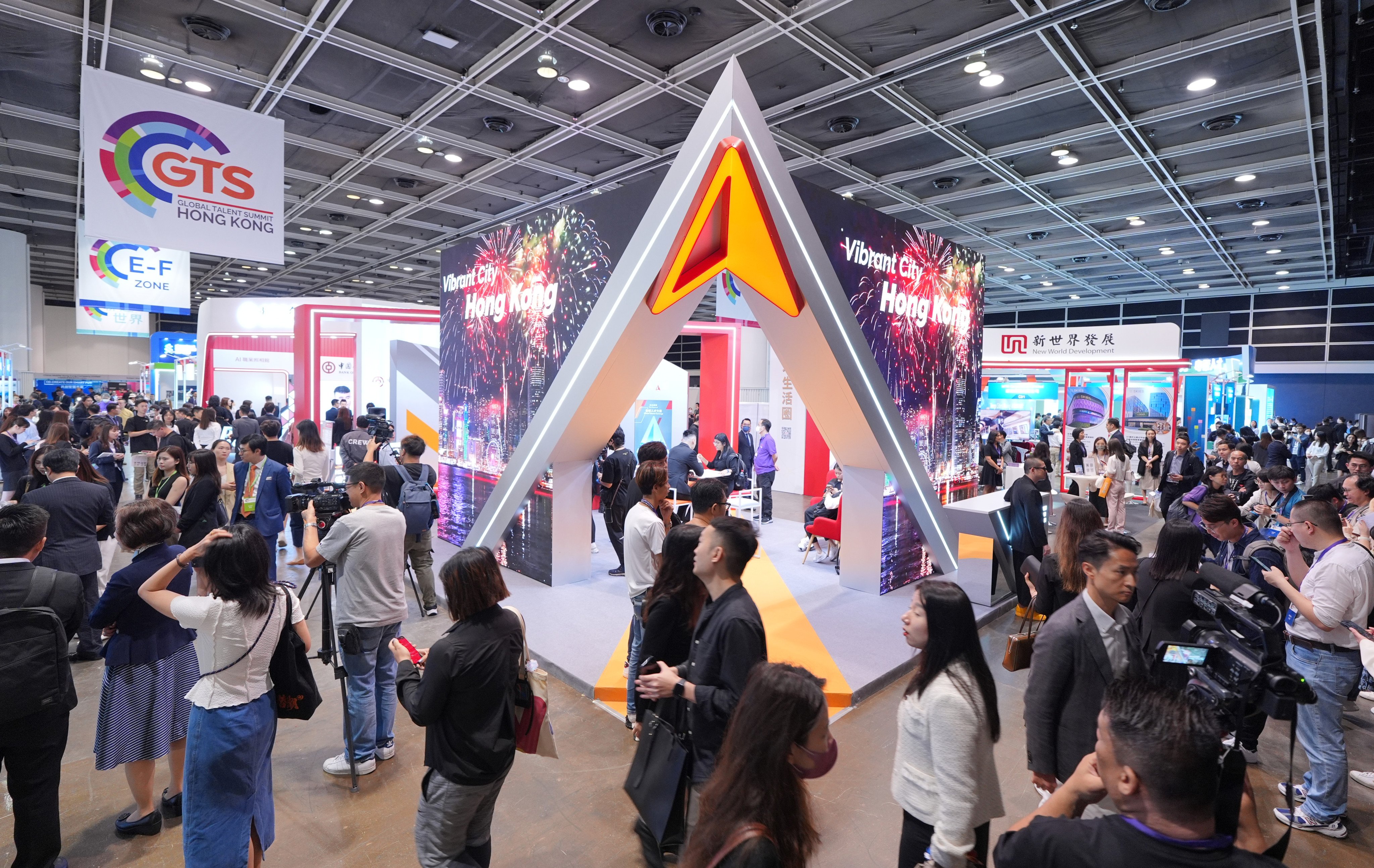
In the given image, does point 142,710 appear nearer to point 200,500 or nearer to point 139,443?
point 200,500

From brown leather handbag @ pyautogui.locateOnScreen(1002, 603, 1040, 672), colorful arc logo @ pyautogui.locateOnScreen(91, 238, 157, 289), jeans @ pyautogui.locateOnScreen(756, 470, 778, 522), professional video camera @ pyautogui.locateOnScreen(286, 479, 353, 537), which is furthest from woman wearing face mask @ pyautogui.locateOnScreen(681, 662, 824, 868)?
colorful arc logo @ pyautogui.locateOnScreen(91, 238, 157, 289)

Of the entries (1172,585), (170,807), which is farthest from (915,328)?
(170,807)

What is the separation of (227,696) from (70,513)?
8.64 ft

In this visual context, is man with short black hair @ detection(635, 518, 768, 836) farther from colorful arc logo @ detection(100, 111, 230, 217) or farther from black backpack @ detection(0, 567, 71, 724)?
colorful arc logo @ detection(100, 111, 230, 217)

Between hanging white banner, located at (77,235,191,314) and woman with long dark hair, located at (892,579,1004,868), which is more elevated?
hanging white banner, located at (77,235,191,314)

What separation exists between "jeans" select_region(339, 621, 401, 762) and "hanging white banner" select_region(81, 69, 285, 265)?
3.90 metres

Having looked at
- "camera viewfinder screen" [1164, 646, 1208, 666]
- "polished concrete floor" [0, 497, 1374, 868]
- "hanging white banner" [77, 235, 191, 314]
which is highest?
"hanging white banner" [77, 235, 191, 314]

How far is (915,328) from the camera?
250 inches

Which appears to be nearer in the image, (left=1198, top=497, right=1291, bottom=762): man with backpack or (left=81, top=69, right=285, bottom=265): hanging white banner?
(left=1198, top=497, right=1291, bottom=762): man with backpack

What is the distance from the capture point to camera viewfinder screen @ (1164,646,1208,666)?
1844 millimetres

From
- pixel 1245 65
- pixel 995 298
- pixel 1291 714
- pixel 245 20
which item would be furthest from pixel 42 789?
pixel 995 298

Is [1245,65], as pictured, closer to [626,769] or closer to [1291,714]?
[1291,714]

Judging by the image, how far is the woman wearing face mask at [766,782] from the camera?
47.9 inches

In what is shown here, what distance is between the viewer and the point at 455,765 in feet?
6.65
